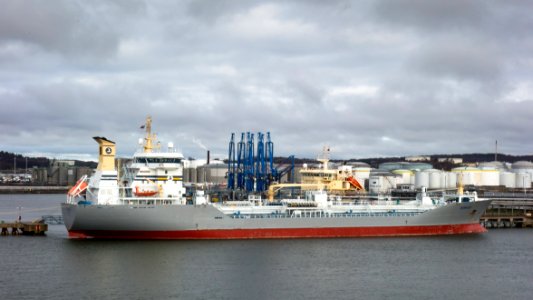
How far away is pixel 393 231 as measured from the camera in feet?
156

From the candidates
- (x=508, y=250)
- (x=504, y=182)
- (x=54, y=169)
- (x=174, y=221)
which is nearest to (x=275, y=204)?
(x=174, y=221)

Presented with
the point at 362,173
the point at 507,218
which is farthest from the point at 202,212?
the point at 362,173

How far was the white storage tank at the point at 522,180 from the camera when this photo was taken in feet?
385

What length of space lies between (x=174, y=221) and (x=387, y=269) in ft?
49.8

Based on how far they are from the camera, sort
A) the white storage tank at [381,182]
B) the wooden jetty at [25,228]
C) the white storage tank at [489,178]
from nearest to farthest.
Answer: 1. the wooden jetty at [25,228]
2. the white storage tank at [381,182]
3. the white storage tank at [489,178]

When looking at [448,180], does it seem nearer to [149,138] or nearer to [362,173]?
[362,173]

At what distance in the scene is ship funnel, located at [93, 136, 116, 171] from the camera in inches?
1775

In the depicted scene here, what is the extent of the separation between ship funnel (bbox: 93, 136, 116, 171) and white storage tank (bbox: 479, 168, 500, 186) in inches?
3355

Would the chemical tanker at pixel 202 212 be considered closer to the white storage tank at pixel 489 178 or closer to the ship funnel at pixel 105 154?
the ship funnel at pixel 105 154

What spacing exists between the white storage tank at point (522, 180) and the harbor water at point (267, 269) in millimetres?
76728

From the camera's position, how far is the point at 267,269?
1331 inches

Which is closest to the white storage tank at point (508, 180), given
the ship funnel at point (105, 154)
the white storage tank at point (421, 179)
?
the white storage tank at point (421, 179)

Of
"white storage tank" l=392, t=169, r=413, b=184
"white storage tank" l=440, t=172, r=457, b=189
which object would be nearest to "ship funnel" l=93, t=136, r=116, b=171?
"white storage tank" l=440, t=172, r=457, b=189

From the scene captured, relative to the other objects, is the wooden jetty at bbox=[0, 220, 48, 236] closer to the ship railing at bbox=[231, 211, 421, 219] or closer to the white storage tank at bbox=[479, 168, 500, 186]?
the ship railing at bbox=[231, 211, 421, 219]
